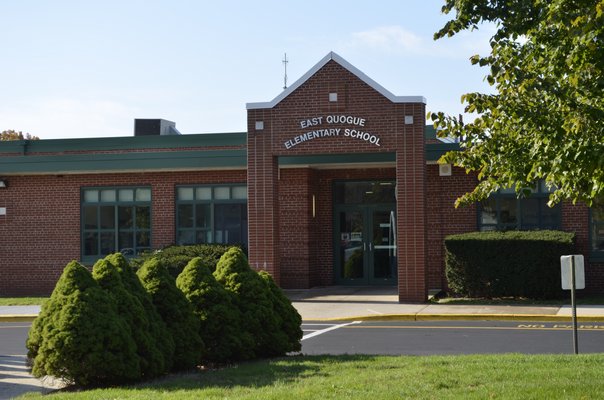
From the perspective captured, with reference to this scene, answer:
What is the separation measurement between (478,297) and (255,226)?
5.94m

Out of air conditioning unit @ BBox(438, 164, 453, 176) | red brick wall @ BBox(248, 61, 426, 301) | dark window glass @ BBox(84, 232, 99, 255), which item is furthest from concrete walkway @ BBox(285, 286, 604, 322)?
dark window glass @ BBox(84, 232, 99, 255)

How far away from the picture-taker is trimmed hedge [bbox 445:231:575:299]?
2288 centimetres

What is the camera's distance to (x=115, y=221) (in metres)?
28.5

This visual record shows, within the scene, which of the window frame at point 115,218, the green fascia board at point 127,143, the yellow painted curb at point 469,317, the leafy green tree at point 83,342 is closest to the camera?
the leafy green tree at point 83,342

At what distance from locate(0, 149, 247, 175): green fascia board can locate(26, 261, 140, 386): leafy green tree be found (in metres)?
15.8

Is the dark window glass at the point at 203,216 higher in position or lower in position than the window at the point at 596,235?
higher

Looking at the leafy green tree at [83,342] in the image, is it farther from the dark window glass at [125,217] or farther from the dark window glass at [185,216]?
the dark window glass at [125,217]

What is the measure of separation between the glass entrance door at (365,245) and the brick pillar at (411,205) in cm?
403

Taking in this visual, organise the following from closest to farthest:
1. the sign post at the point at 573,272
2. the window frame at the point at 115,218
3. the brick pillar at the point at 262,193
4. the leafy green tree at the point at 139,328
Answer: the leafy green tree at the point at 139,328 < the sign post at the point at 573,272 < the brick pillar at the point at 262,193 < the window frame at the point at 115,218

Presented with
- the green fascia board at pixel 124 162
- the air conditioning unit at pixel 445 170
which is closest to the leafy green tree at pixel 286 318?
the air conditioning unit at pixel 445 170

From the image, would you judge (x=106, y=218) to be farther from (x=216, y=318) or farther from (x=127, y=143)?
(x=216, y=318)

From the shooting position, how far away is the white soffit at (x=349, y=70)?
2345 centimetres

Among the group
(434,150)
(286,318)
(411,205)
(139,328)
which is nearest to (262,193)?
(411,205)

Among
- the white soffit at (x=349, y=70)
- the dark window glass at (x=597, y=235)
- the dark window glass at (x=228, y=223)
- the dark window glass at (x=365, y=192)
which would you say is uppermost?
the white soffit at (x=349, y=70)
